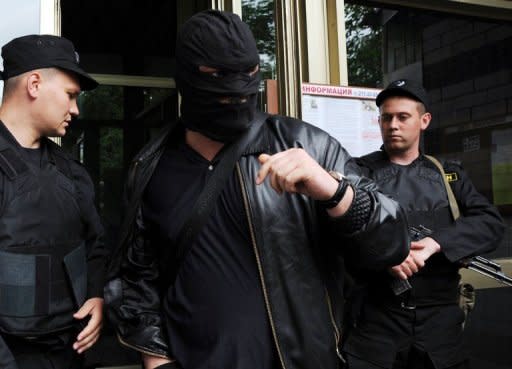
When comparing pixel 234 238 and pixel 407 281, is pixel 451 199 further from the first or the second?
pixel 234 238

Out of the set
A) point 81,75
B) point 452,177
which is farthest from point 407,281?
point 81,75

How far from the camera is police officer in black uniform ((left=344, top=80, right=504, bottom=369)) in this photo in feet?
7.14

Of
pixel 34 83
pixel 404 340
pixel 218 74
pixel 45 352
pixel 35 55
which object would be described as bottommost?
pixel 404 340

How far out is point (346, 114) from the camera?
3082 millimetres

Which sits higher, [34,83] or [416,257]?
[34,83]

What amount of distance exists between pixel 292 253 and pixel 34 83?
1278mm

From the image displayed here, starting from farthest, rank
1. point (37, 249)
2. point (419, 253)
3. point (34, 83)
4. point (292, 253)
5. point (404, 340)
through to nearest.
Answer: point (404, 340)
point (419, 253)
point (34, 83)
point (37, 249)
point (292, 253)

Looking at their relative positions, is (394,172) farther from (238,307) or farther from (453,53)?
(453,53)

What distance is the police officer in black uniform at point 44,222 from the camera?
5.82ft

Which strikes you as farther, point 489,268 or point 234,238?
point 489,268

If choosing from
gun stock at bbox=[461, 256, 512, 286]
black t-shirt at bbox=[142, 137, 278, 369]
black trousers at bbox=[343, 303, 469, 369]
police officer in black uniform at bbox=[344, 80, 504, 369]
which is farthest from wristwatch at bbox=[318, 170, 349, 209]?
gun stock at bbox=[461, 256, 512, 286]

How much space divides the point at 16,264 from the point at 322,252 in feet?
3.63

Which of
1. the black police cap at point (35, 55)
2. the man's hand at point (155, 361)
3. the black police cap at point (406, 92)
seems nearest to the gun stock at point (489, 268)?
the black police cap at point (406, 92)

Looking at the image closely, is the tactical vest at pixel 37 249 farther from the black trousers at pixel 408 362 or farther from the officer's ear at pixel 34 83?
the black trousers at pixel 408 362
